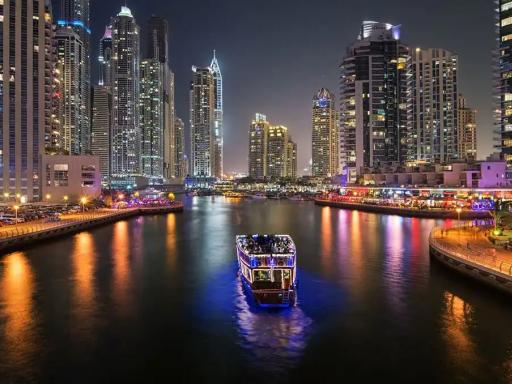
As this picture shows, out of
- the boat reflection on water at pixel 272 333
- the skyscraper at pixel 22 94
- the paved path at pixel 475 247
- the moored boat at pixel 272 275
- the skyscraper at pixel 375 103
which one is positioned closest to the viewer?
the boat reflection on water at pixel 272 333

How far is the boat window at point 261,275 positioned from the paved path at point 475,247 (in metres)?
14.3

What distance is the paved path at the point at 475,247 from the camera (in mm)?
30645

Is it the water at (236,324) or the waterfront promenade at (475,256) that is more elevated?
the waterfront promenade at (475,256)

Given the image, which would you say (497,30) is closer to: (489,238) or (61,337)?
(489,238)

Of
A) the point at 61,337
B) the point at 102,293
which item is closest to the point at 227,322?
the point at 61,337

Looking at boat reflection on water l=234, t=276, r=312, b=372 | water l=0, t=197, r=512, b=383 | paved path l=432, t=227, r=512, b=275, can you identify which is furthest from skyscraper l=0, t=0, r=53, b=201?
boat reflection on water l=234, t=276, r=312, b=372

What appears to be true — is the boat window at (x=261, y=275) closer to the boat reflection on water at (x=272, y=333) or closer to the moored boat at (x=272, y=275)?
the moored boat at (x=272, y=275)

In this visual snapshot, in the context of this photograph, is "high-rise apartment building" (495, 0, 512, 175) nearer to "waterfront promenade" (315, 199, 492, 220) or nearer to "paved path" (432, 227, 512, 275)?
"waterfront promenade" (315, 199, 492, 220)

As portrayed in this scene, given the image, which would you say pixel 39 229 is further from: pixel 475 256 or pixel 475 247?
pixel 475 247

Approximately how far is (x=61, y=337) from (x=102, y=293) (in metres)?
8.26

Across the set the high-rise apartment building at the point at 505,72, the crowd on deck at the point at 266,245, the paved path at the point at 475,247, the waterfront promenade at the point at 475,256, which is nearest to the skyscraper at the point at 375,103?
the high-rise apartment building at the point at 505,72

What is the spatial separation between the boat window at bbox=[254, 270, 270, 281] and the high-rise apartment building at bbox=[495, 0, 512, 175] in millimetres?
95605

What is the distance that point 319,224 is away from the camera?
79.6 m

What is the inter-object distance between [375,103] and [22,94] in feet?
381
